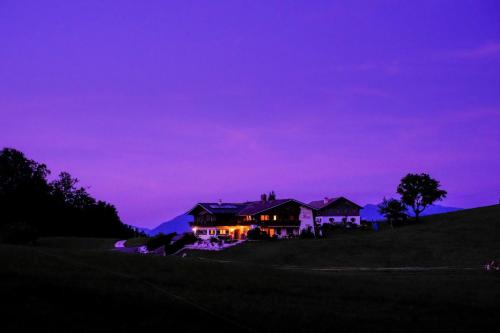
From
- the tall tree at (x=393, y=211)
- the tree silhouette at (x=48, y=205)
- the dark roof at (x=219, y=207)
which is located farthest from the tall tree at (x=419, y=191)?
the tree silhouette at (x=48, y=205)

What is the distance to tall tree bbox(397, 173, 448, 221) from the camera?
365 ft

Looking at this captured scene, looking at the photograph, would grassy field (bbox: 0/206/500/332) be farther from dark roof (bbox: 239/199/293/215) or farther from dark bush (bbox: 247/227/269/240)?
dark roof (bbox: 239/199/293/215)

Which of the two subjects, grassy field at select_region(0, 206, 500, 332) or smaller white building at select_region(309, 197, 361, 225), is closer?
grassy field at select_region(0, 206, 500, 332)

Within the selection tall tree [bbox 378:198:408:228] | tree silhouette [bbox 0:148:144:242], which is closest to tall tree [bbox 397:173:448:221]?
tall tree [bbox 378:198:408:228]

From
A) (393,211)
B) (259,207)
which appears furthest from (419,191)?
(259,207)

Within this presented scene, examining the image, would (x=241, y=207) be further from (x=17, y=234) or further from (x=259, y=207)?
(x=17, y=234)

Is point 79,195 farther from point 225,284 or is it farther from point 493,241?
A: point 225,284

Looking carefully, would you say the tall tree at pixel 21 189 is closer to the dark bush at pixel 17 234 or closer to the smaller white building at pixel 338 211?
the dark bush at pixel 17 234

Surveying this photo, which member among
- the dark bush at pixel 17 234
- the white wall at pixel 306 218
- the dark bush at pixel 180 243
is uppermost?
the white wall at pixel 306 218

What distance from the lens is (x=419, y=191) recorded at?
11131 centimetres

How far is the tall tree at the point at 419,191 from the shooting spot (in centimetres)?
11131

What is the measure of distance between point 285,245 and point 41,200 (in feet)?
228

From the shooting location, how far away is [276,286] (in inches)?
940

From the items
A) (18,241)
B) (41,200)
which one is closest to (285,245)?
(18,241)
